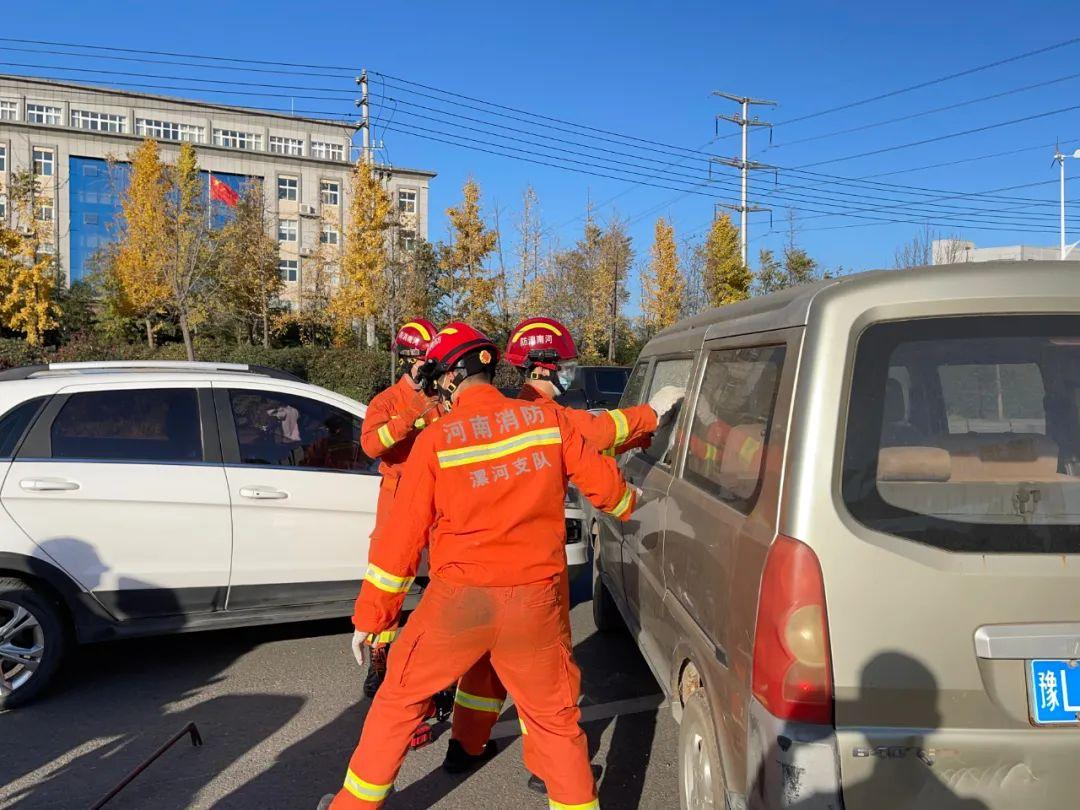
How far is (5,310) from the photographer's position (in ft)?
78.2

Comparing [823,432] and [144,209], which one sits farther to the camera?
[144,209]

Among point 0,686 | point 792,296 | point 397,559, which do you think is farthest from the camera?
point 0,686

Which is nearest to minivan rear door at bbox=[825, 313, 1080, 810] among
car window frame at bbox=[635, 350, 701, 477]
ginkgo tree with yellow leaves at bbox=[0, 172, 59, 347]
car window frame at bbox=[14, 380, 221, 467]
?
car window frame at bbox=[635, 350, 701, 477]

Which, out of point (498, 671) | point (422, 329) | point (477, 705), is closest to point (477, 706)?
point (477, 705)

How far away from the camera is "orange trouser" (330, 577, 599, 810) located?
2775mm

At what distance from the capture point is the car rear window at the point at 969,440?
2.16 meters

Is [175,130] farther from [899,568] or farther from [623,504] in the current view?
[899,568]

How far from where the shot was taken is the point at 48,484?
4582 mm

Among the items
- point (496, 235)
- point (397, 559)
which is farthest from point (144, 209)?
point (397, 559)

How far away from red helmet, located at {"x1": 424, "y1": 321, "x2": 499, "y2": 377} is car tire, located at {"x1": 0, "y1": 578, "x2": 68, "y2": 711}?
278cm

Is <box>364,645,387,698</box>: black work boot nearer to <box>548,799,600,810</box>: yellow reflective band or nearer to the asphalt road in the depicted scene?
the asphalt road

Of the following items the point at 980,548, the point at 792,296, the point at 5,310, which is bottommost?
the point at 980,548

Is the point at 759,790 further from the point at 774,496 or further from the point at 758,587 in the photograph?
the point at 774,496

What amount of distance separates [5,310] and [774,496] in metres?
26.8
